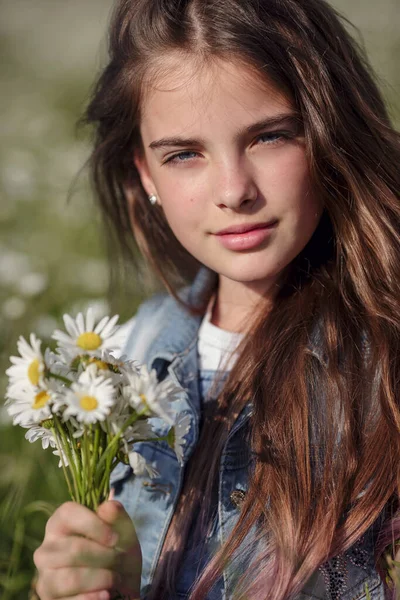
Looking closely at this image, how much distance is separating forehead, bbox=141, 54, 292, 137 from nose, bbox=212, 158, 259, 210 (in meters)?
0.08

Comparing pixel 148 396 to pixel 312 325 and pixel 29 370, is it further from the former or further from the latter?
pixel 312 325

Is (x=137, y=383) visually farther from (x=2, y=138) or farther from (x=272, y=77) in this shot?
(x=2, y=138)

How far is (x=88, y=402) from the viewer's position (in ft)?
3.85

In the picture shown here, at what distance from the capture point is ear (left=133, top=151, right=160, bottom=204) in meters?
1.99

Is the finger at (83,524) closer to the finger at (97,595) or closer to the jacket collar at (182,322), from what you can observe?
the finger at (97,595)

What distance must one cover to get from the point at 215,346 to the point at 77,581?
838 millimetres

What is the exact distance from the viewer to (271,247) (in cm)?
171

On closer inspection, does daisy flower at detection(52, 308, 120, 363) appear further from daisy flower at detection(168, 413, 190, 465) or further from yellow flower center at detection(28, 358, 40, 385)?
daisy flower at detection(168, 413, 190, 465)

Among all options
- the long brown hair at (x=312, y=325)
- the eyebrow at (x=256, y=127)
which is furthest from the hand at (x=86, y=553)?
the eyebrow at (x=256, y=127)

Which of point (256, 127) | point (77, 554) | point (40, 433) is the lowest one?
point (77, 554)

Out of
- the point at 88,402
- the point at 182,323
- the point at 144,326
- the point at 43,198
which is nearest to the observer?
the point at 88,402

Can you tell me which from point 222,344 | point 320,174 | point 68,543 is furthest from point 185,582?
point 320,174

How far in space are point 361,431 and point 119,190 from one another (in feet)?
3.24

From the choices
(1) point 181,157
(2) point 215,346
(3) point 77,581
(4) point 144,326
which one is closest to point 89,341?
(3) point 77,581
